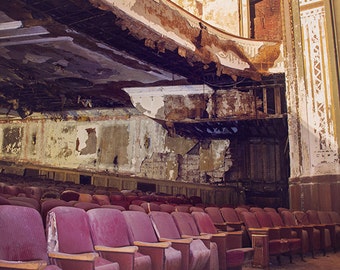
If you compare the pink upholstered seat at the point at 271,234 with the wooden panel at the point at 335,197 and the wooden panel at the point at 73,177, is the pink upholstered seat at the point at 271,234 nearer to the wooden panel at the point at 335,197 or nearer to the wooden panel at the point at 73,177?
the wooden panel at the point at 335,197

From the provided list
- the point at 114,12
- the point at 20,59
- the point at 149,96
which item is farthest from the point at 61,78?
the point at 114,12

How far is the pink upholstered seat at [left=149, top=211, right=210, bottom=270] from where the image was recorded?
2.45 meters

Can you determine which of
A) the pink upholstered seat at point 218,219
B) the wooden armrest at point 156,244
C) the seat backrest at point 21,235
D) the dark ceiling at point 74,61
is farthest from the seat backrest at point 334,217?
the seat backrest at point 21,235

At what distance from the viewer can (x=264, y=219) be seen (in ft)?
14.2

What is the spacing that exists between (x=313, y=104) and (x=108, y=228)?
17.7ft

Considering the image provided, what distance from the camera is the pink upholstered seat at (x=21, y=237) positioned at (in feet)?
5.36

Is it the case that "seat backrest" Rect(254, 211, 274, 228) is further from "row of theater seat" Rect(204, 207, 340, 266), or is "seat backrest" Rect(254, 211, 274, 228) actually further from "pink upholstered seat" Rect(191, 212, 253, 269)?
"pink upholstered seat" Rect(191, 212, 253, 269)

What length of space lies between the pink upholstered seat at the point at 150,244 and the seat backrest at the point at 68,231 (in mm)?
350

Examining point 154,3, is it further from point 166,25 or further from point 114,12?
point 114,12

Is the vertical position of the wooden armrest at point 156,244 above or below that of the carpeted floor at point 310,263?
above

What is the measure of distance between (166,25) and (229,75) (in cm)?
177

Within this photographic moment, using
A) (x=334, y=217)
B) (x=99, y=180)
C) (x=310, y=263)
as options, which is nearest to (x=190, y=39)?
(x=334, y=217)

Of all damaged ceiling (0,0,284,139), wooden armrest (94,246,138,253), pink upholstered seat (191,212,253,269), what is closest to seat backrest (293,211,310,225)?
pink upholstered seat (191,212,253,269)

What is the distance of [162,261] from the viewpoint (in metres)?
2.18
